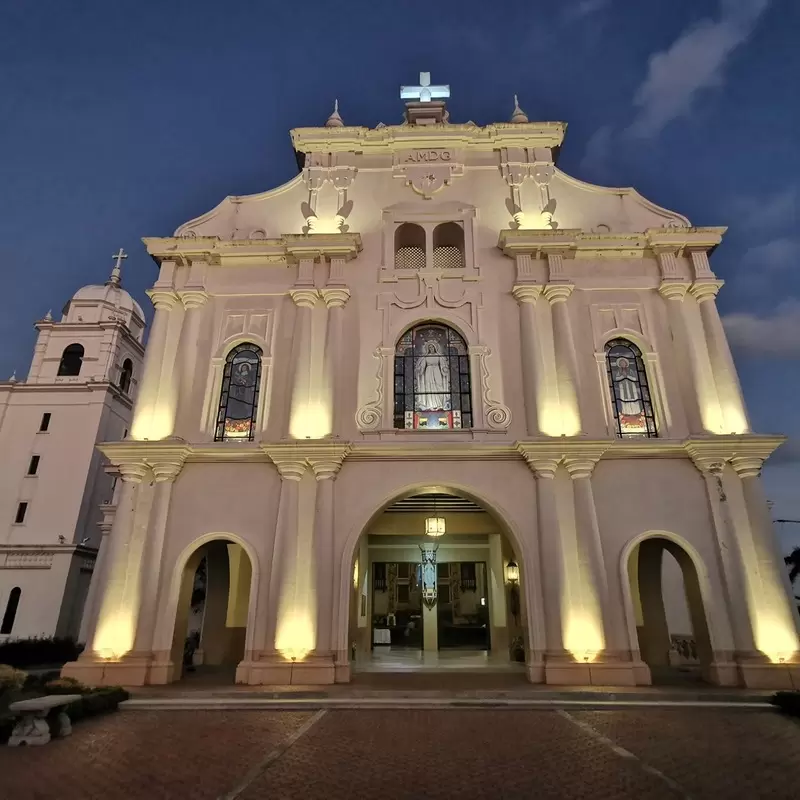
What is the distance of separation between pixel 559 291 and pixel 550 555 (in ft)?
23.8

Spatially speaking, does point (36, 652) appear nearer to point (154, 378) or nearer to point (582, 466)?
point (154, 378)

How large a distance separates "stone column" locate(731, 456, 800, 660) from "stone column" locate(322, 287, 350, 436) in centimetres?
1003

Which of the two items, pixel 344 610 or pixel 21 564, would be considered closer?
pixel 344 610

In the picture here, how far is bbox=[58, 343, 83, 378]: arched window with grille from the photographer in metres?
30.4

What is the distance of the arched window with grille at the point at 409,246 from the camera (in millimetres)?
17000

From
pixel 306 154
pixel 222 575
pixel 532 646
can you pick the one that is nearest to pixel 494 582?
pixel 532 646

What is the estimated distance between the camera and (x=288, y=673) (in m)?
11.9

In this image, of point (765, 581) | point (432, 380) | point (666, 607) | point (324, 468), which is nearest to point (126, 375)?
point (324, 468)

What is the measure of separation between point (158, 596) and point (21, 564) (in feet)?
60.4

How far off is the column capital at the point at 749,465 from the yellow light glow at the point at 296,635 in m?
10.9

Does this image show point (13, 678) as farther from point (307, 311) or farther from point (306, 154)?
point (306, 154)

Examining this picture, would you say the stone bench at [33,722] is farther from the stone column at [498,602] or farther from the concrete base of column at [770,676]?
the stone column at [498,602]

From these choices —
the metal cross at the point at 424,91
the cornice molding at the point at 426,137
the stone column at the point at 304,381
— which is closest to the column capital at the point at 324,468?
the stone column at the point at 304,381

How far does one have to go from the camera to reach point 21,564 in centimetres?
2616
